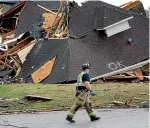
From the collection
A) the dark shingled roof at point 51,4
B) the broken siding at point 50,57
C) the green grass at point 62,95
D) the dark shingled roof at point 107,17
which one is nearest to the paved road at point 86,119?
the green grass at point 62,95

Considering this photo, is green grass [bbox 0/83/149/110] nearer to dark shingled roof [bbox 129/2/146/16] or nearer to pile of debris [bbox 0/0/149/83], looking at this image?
pile of debris [bbox 0/0/149/83]

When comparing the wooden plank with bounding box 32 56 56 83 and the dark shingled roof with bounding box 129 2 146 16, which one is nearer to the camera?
the wooden plank with bounding box 32 56 56 83

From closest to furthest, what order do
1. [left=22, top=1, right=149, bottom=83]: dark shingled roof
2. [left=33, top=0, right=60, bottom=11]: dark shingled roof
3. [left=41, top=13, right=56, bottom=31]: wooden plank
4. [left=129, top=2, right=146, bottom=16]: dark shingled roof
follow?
1. [left=22, top=1, right=149, bottom=83]: dark shingled roof
2. [left=41, top=13, right=56, bottom=31]: wooden plank
3. [left=129, top=2, right=146, bottom=16]: dark shingled roof
4. [left=33, top=0, right=60, bottom=11]: dark shingled roof

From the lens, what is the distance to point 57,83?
21578 millimetres

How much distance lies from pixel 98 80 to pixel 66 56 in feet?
6.91

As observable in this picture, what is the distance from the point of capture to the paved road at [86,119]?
1079 centimetres

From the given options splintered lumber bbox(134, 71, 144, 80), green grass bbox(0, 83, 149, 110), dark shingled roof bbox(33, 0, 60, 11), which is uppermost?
dark shingled roof bbox(33, 0, 60, 11)

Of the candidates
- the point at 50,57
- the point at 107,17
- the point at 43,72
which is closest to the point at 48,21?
the point at 107,17

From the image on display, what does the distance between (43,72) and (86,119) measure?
11.1 meters

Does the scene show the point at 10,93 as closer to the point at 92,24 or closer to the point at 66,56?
the point at 66,56

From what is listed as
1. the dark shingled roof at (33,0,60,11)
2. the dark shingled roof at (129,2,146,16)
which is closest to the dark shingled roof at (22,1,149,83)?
the dark shingled roof at (129,2,146,16)

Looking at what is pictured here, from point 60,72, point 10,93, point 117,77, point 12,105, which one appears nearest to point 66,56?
point 60,72

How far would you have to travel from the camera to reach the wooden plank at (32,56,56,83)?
22.5 m

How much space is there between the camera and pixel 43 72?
22.7m
